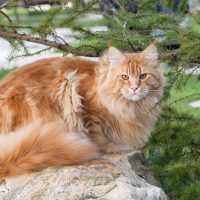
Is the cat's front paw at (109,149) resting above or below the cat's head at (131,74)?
below

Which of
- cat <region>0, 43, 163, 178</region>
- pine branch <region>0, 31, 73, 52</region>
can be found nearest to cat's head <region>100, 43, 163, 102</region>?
cat <region>0, 43, 163, 178</region>

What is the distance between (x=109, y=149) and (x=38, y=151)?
665 mm

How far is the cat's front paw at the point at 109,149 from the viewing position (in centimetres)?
411

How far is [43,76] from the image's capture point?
14.0 feet

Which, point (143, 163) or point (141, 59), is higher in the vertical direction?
point (141, 59)

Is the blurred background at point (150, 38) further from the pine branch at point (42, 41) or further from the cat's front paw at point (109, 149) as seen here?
the cat's front paw at point (109, 149)

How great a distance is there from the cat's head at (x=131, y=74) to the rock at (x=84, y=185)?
23.7 inches

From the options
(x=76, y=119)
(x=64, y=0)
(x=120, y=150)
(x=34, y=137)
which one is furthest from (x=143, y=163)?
(x=64, y=0)

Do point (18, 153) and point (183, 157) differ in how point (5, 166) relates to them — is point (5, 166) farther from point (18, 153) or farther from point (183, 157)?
point (183, 157)

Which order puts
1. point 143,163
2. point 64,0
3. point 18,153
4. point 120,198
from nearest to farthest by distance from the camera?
point 120,198, point 18,153, point 143,163, point 64,0

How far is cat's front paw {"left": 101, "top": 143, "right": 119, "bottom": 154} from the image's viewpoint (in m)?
4.11

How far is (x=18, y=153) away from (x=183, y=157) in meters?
1.27

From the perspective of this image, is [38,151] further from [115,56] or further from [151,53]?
[151,53]

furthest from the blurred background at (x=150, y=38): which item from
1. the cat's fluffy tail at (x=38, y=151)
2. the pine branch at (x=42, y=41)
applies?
the cat's fluffy tail at (x=38, y=151)
